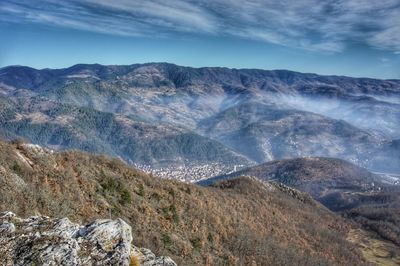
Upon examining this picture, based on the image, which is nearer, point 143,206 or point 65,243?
point 65,243

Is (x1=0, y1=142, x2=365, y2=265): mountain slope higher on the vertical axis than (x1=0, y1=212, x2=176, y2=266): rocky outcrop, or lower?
lower

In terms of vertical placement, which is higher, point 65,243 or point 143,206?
point 65,243

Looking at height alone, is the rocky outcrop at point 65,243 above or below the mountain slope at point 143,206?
above

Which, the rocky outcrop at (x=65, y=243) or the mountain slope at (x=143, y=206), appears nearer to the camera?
the rocky outcrop at (x=65, y=243)

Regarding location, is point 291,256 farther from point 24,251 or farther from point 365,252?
point 365,252
